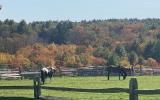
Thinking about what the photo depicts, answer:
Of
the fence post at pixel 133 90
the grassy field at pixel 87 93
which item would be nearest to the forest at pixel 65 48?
the grassy field at pixel 87 93

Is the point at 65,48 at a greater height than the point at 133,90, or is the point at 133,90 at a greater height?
the point at 133,90

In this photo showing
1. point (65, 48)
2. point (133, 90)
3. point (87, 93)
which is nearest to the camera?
point (133, 90)

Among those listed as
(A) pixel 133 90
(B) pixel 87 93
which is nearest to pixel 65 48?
(B) pixel 87 93

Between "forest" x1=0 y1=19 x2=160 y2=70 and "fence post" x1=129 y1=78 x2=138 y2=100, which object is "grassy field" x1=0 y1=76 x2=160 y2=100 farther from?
"forest" x1=0 y1=19 x2=160 y2=70

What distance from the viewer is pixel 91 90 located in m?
21.0

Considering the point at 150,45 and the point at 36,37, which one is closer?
the point at 150,45

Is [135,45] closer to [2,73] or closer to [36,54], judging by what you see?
[36,54]

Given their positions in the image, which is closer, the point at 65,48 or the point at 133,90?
the point at 133,90

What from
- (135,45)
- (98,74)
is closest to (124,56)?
(135,45)

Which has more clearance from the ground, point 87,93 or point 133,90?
point 133,90

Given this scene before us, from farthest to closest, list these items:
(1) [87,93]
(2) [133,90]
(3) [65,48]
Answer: (3) [65,48] < (1) [87,93] < (2) [133,90]

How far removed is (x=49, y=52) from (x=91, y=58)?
16.4 metres

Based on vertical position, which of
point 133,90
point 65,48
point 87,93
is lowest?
point 65,48

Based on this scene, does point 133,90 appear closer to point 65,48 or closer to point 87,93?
point 87,93
